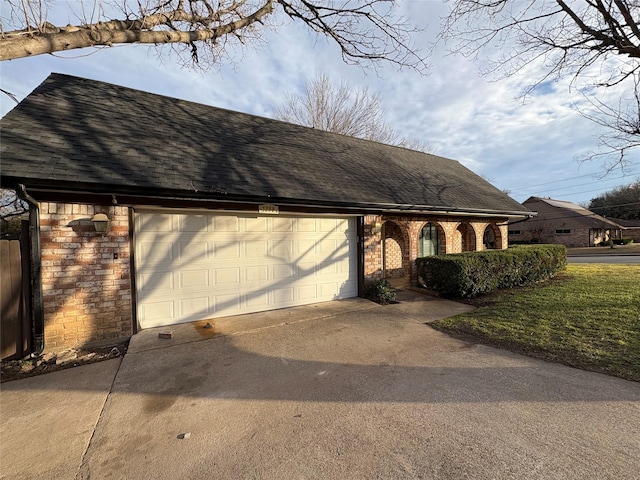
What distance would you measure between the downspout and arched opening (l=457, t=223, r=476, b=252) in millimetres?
12218

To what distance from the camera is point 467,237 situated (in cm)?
1190

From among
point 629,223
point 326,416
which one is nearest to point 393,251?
point 326,416

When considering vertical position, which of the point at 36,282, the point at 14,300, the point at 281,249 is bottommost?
the point at 14,300

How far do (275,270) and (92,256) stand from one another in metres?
3.33

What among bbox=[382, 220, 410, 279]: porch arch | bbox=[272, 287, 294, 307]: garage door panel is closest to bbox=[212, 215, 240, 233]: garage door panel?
bbox=[272, 287, 294, 307]: garage door panel

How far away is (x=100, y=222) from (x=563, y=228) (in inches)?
1759

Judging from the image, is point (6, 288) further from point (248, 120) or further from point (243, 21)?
point (248, 120)

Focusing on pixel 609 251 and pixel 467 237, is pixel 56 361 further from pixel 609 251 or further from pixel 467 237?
pixel 609 251

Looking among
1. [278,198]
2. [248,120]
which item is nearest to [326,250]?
[278,198]

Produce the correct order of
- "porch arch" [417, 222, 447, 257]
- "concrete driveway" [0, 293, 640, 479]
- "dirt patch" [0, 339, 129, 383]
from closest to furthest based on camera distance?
1. "concrete driveway" [0, 293, 640, 479]
2. "dirt patch" [0, 339, 129, 383]
3. "porch arch" [417, 222, 447, 257]

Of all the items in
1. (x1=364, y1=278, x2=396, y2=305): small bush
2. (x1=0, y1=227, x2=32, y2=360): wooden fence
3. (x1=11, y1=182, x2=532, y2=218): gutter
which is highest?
(x1=11, y1=182, x2=532, y2=218): gutter

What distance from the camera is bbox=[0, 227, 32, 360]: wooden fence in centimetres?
414

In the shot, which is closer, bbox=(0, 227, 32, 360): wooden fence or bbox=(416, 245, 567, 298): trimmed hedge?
bbox=(0, 227, 32, 360): wooden fence

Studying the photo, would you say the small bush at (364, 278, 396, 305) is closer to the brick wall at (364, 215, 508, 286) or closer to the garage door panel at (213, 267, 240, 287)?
the brick wall at (364, 215, 508, 286)
